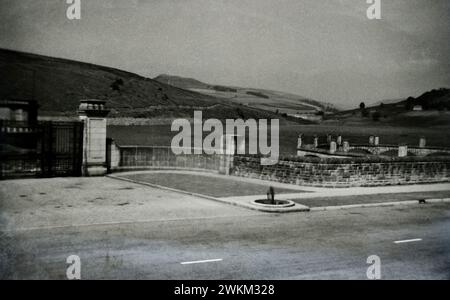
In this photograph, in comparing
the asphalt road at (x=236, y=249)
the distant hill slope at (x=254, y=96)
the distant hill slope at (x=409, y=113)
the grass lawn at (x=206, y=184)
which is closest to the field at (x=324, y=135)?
the distant hill slope at (x=409, y=113)

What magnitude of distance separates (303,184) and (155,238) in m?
10.7

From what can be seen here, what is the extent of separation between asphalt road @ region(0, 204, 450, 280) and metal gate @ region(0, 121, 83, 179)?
10.5 m

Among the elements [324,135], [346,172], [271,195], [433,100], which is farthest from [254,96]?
[271,195]

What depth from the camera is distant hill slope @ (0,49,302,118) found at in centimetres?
6412

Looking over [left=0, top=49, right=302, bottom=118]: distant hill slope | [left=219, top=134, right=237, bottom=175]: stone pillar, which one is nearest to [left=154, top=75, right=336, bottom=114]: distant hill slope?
[left=0, top=49, right=302, bottom=118]: distant hill slope

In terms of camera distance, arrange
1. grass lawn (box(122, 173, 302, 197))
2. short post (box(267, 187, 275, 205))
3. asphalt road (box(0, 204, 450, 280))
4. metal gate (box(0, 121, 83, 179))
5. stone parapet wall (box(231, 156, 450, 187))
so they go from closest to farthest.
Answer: asphalt road (box(0, 204, 450, 280)) → short post (box(267, 187, 275, 205)) → grass lawn (box(122, 173, 302, 197)) → stone parapet wall (box(231, 156, 450, 187)) → metal gate (box(0, 121, 83, 179))

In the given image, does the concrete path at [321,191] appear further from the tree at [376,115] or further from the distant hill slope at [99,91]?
the tree at [376,115]

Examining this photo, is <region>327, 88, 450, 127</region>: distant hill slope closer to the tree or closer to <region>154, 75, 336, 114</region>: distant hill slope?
the tree

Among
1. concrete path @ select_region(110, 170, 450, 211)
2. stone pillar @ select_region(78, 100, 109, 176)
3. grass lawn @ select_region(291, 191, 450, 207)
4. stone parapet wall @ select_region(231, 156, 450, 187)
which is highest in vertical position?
stone pillar @ select_region(78, 100, 109, 176)

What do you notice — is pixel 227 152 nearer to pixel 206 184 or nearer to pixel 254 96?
pixel 206 184

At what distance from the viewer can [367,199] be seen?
16.6 m

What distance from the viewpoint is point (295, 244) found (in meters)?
9.95

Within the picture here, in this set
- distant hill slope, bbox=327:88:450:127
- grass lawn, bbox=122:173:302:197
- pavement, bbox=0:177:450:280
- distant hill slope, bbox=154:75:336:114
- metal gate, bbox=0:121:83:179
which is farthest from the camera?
distant hill slope, bbox=154:75:336:114

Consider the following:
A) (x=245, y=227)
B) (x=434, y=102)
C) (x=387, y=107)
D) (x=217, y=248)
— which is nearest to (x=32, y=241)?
(x=217, y=248)
